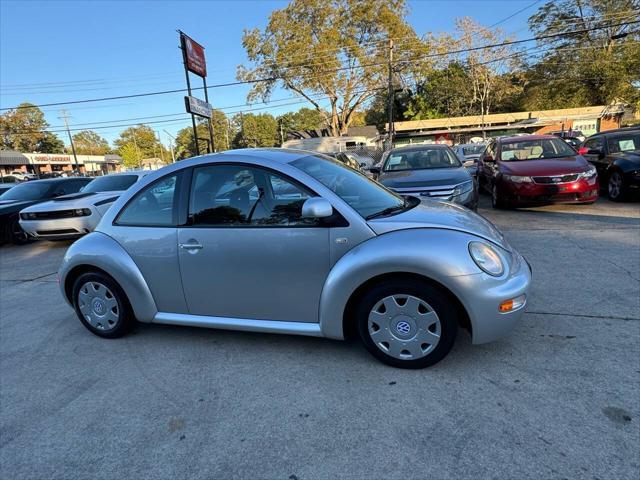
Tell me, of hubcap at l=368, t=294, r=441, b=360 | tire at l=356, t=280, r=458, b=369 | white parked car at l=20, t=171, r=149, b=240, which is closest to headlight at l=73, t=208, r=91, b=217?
white parked car at l=20, t=171, r=149, b=240

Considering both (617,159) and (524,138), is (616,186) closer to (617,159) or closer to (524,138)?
(617,159)

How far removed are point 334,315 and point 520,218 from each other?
20.5 ft

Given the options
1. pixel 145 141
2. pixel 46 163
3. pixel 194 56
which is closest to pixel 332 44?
pixel 194 56

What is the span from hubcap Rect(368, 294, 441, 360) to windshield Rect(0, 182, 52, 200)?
10.1 meters

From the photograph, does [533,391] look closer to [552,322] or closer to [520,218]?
[552,322]

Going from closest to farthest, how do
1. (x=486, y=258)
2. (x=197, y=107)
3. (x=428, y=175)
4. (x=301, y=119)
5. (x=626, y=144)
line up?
(x=486, y=258), (x=428, y=175), (x=626, y=144), (x=197, y=107), (x=301, y=119)

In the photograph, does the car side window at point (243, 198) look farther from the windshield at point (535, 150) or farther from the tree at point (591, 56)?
the tree at point (591, 56)

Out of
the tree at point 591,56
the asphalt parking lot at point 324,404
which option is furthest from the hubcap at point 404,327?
the tree at point 591,56

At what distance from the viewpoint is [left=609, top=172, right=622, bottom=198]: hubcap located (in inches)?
327

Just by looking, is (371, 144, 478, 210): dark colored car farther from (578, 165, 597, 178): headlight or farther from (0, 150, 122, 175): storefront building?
(0, 150, 122, 175): storefront building

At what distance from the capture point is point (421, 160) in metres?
7.90

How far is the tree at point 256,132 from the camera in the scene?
318 ft

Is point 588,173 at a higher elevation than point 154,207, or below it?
below

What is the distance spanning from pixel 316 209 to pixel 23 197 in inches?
390
